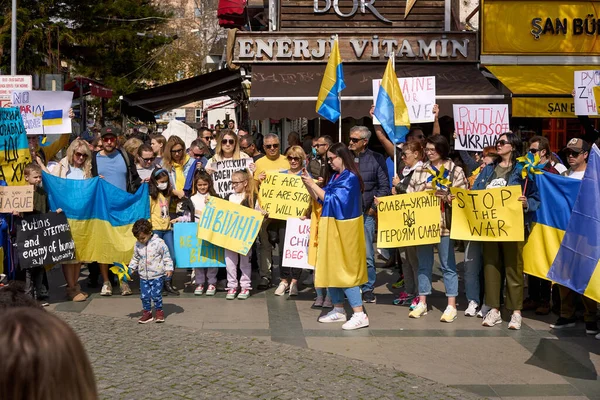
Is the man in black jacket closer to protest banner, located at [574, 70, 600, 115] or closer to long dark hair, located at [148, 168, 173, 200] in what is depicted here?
long dark hair, located at [148, 168, 173, 200]

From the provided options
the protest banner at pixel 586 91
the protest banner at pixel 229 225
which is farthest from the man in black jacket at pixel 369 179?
the protest banner at pixel 586 91

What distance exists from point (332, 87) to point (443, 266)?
294cm

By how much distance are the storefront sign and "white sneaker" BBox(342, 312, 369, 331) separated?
9499mm

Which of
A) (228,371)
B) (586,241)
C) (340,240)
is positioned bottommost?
(228,371)

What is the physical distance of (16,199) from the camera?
30.5ft

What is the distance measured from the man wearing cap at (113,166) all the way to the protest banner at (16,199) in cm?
115

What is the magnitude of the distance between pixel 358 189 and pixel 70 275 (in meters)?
3.56

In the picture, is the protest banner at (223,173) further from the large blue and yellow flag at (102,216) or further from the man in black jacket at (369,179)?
the man in black jacket at (369,179)

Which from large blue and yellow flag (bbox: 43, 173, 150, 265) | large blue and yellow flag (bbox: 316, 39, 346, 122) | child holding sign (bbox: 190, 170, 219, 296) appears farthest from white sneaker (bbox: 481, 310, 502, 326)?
large blue and yellow flag (bbox: 43, 173, 150, 265)

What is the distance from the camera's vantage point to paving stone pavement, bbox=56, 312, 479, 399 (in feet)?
20.8

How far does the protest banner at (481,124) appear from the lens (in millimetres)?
10812

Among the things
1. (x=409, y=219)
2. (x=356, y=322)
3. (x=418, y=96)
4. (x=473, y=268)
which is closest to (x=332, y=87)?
(x=418, y=96)

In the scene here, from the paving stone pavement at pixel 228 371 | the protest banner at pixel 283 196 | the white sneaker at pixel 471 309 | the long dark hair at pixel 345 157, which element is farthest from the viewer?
the protest banner at pixel 283 196

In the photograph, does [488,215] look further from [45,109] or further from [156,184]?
[45,109]
